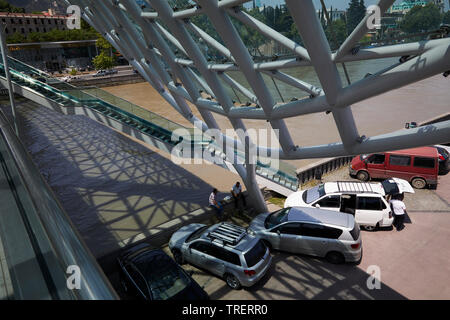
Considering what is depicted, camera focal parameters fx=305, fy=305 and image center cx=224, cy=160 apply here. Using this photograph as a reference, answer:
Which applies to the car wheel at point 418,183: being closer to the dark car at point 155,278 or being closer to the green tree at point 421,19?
the dark car at point 155,278

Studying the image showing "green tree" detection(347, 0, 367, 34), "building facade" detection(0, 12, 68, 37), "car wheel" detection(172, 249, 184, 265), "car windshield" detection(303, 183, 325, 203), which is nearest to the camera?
"green tree" detection(347, 0, 367, 34)

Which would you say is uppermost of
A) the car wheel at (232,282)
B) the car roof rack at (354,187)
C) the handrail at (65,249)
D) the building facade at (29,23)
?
the building facade at (29,23)

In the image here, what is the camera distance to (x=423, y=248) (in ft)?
28.7

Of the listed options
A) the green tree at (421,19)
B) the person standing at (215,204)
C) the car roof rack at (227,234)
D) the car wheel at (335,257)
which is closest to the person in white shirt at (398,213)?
the car wheel at (335,257)

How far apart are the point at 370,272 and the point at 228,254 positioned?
3734 mm

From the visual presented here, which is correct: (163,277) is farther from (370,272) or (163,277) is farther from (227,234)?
(370,272)

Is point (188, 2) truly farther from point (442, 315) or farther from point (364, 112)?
point (364, 112)

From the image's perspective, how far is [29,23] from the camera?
77312 millimetres

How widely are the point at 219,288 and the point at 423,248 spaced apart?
19.7 feet

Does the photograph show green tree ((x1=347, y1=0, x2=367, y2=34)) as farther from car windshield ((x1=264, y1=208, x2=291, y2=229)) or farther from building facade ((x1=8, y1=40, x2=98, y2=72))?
building facade ((x1=8, y1=40, x2=98, y2=72))

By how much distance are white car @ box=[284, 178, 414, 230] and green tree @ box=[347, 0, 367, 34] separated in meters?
6.57

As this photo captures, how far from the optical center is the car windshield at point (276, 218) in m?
8.87

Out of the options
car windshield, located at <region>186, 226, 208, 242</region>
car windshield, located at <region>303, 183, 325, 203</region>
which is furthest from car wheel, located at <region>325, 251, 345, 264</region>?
car windshield, located at <region>186, 226, 208, 242</region>

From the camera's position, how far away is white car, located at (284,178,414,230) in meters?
9.51
